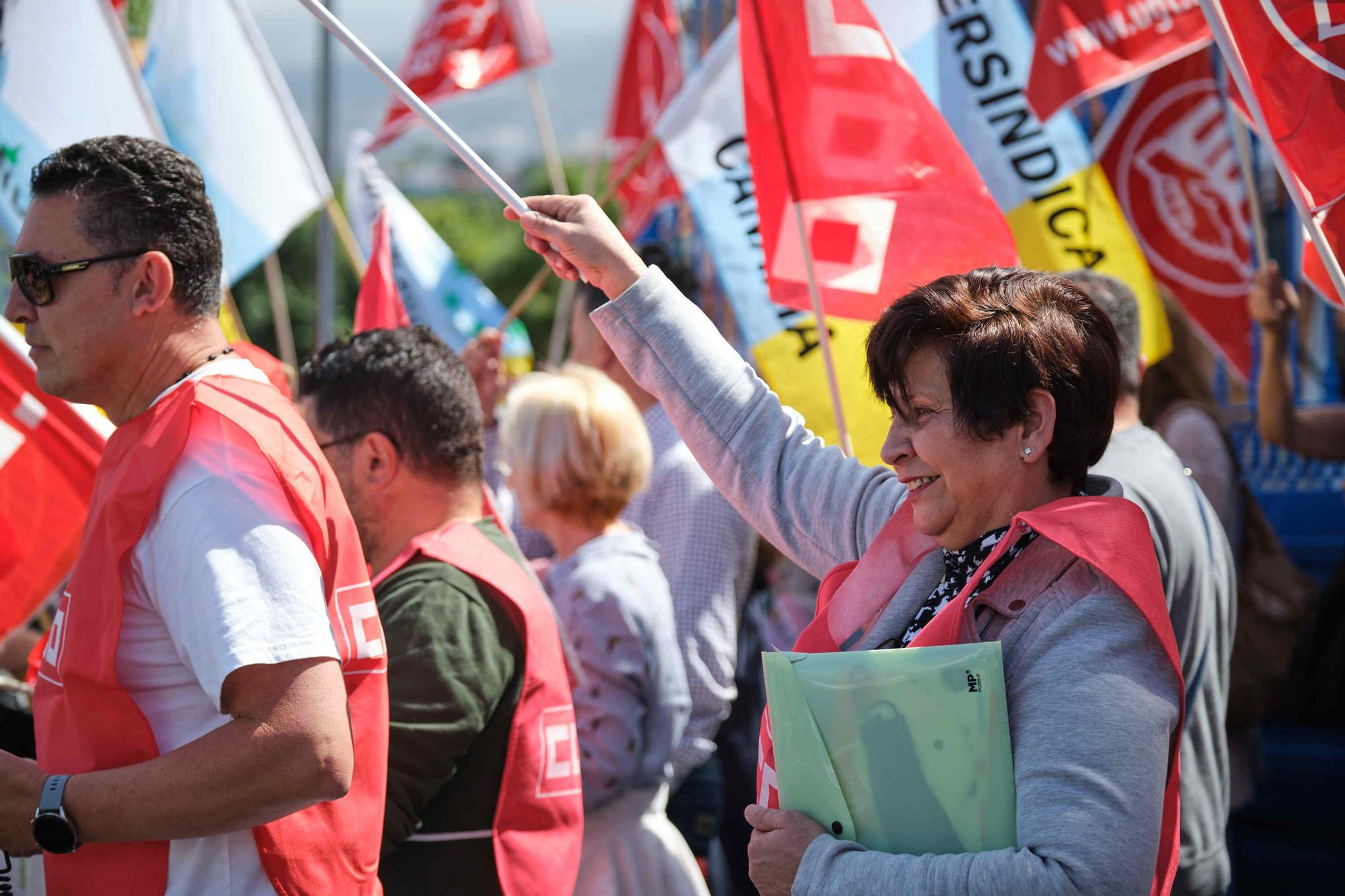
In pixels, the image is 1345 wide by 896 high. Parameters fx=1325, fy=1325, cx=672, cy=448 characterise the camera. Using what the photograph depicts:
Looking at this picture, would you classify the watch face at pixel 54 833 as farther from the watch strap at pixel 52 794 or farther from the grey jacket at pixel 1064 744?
the grey jacket at pixel 1064 744

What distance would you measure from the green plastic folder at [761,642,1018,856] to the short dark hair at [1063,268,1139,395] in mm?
1646

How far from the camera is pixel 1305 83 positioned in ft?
6.32

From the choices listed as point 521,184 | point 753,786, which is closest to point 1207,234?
point 753,786

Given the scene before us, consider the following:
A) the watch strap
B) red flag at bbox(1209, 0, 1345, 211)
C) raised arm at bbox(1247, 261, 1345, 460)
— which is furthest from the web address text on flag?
the watch strap

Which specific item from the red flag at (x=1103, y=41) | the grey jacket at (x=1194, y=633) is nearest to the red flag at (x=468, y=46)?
the red flag at (x=1103, y=41)

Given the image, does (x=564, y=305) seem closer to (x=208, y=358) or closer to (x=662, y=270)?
(x=662, y=270)

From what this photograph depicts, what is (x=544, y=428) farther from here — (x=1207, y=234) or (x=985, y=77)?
(x=1207, y=234)

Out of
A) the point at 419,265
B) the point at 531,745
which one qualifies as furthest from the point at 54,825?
the point at 419,265

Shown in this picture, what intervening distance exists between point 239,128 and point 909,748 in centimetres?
344

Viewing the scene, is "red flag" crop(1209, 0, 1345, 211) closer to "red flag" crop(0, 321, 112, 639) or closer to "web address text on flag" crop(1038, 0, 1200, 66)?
"web address text on flag" crop(1038, 0, 1200, 66)

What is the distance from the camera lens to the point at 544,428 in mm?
3330

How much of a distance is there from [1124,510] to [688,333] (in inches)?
29.8

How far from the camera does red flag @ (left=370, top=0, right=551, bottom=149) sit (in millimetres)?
6543

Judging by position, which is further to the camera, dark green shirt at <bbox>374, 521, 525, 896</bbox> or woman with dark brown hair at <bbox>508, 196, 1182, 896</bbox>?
dark green shirt at <bbox>374, 521, 525, 896</bbox>
